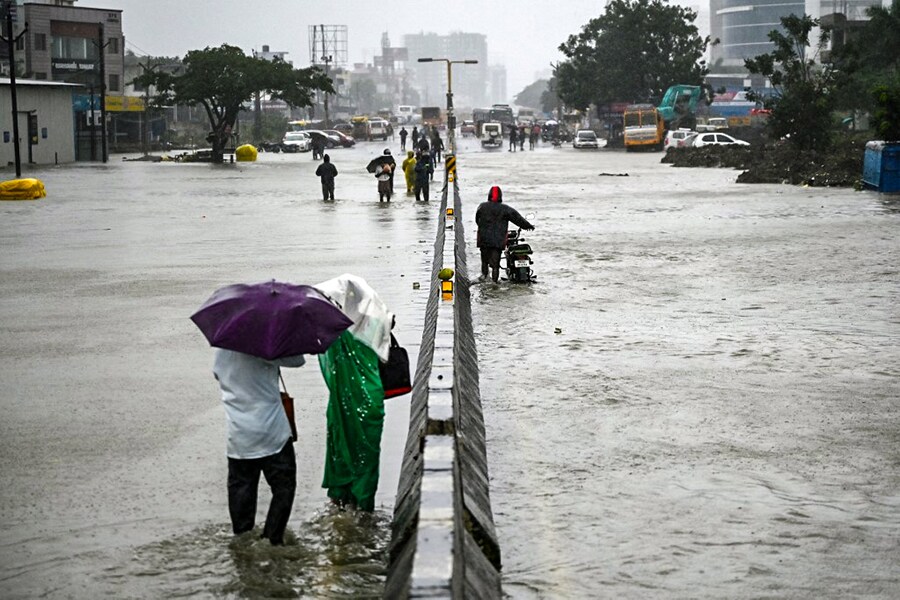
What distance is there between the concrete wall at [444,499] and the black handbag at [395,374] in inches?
14.2

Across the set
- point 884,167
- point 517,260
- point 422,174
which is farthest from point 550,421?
point 884,167

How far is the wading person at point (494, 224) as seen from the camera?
1923 cm

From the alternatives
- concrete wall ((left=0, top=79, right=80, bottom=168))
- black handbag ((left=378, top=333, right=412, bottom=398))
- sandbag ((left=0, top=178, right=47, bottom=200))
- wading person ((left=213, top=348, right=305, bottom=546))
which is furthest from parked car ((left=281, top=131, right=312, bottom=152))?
wading person ((left=213, top=348, right=305, bottom=546))

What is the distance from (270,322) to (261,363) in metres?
0.33

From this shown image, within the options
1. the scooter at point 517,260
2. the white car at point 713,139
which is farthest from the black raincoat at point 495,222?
the white car at point 713,139

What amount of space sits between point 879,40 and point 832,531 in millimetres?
65917

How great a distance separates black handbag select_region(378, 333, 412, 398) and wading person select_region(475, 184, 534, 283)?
35.8ft

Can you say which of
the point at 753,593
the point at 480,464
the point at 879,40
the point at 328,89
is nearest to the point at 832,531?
the point at 753,593

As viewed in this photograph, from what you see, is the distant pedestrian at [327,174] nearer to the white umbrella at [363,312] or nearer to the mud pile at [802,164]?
the mud pile at [802,164]

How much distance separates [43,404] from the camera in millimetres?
11555

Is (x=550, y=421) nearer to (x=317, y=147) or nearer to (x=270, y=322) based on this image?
(x=270, y=322)

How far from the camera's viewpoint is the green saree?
26.5 feet

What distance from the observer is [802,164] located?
4700 centimetres

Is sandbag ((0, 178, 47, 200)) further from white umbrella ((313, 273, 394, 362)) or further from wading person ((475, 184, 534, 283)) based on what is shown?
white umbrella ((313, 273, 394, 362))
